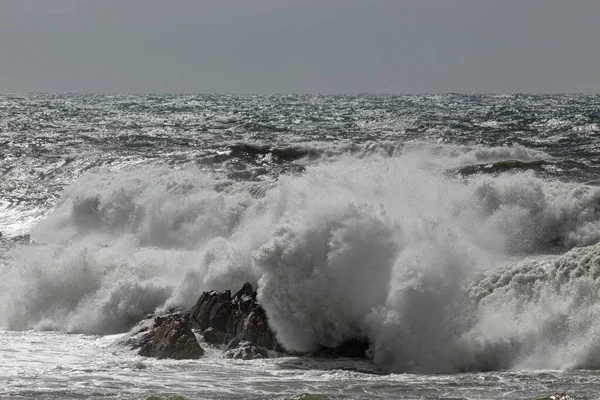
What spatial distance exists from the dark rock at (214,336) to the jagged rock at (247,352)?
1.27ft

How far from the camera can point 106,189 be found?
25.3 meters

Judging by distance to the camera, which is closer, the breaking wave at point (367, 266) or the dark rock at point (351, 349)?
the breaking wave at point (367, 266)

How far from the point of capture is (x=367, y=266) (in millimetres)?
14062

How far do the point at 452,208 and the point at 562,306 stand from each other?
653 cm

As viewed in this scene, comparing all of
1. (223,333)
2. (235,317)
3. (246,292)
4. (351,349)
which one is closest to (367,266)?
(351,349)

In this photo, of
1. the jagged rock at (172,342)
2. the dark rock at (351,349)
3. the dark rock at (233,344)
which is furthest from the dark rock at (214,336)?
the dark rock at (351,349)

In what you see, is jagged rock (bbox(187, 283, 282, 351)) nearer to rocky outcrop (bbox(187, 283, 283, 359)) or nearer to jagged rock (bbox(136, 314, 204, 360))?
rocky outcrop (bbox(187, 283, 283, 359))

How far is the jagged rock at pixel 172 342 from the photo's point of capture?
13.1 m

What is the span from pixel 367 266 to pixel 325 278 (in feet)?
2.34

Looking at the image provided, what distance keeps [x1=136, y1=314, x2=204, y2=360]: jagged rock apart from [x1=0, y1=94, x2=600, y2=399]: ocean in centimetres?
23

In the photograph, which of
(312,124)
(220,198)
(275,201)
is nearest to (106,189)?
(220,198)

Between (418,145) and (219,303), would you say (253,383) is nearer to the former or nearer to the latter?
(219,303)

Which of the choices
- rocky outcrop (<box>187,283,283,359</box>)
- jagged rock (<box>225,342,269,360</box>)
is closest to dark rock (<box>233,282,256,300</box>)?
rocky outcrop (<box>187,283,283,359</box>)

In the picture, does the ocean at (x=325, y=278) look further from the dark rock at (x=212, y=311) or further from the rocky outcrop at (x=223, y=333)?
the dark rock at (x=212, y=311)
